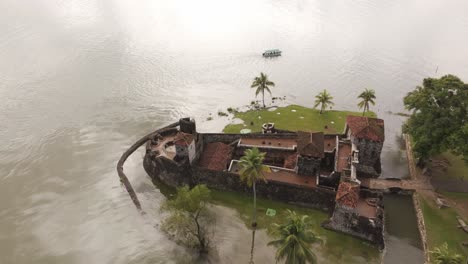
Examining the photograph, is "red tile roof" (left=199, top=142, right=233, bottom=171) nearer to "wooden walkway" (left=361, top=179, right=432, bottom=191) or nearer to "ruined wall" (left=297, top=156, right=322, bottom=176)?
"ruined wall" (left=297, top=156, right=322, bottom=176)

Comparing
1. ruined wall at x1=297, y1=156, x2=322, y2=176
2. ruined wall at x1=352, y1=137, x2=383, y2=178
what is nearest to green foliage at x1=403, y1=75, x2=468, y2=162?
ruined wall at x1=352, y1=137, x2=383, y2=178

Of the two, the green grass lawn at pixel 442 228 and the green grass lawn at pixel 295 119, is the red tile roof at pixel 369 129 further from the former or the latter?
the green grass lawn at pixel 295 119

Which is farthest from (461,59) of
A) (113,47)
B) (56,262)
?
(56,262)

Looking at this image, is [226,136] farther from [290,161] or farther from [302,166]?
[302,166]

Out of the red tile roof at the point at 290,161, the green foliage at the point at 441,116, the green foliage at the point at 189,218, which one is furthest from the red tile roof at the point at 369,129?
the green foliage at the point at 189,218

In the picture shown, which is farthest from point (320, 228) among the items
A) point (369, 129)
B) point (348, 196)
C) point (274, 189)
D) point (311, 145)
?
point (369, 129)

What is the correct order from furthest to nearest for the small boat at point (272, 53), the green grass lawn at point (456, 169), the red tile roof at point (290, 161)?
the small boat at point (272, 53) → the green grass lawn at point (456, 169) → the red tile roof at point (290, 161)
